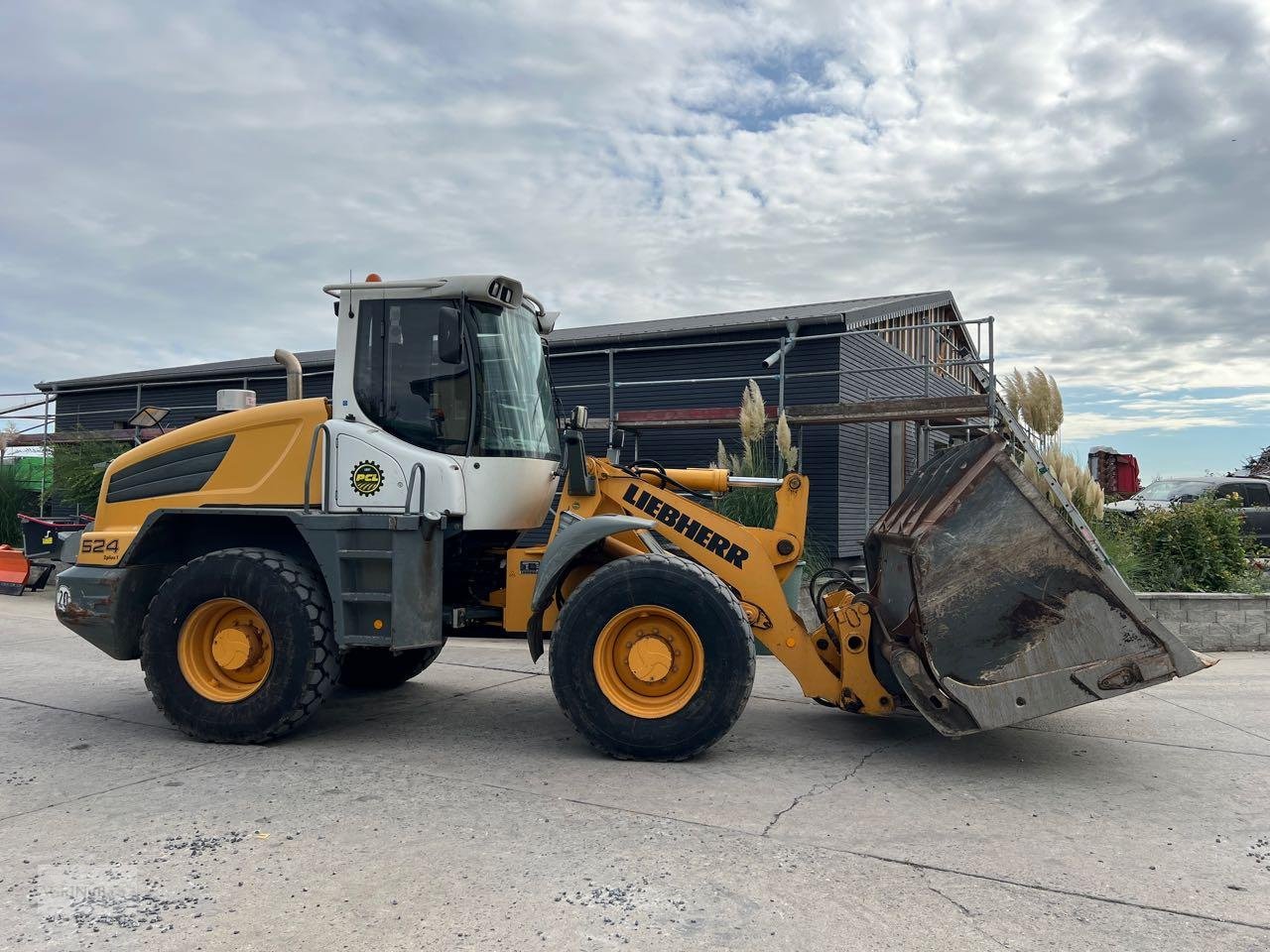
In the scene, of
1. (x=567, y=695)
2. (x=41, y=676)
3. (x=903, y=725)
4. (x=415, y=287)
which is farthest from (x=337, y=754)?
(x=41, y=676)

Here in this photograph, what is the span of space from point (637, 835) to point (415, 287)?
346 centimetres

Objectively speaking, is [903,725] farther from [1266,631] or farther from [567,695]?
[1266,631]

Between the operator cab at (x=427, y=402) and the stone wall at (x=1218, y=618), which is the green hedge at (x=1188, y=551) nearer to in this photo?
the stone wall at (x=1218, y=618)

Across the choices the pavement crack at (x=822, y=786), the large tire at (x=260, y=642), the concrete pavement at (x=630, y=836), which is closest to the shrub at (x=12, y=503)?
the concrete pavement at (x=630, y=836)

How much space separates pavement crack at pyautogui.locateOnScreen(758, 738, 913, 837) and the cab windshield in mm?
2626

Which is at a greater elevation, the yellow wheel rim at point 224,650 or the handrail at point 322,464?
the handrail at point 322,464

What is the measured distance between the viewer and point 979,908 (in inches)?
138

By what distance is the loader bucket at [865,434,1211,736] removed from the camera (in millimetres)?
5098

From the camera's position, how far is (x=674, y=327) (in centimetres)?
1702

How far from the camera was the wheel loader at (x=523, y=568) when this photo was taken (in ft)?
17.3

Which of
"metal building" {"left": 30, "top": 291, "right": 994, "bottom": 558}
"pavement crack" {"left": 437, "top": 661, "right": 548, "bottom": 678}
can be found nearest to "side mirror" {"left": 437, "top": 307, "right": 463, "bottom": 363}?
"pavement crack" {"left": 437, "top": 661, "right": 548, "bottom": 678}

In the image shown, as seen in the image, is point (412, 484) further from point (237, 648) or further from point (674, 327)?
point (674, 327)

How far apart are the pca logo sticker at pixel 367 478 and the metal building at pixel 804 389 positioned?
7834 millimetres

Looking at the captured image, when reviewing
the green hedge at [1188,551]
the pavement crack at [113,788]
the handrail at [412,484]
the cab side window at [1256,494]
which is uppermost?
the cab side window at [1256,494]
